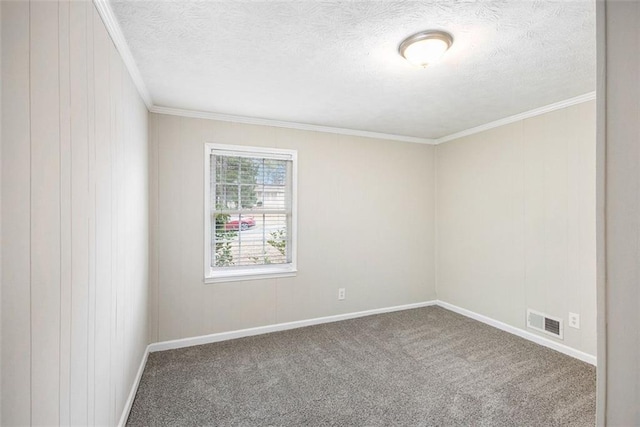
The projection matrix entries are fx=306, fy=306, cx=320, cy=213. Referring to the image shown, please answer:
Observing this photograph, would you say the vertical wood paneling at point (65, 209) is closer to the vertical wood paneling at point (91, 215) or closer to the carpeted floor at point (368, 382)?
the vertical wood paneling at point (91, 215)

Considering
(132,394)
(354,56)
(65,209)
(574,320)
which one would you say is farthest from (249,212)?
(574,320)

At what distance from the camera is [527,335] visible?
10.7 feet

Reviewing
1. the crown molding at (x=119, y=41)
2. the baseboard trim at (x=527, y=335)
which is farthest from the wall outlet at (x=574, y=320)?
the crown molding at (x=119, y=41)

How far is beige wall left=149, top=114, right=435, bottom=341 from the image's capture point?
10.1 feet

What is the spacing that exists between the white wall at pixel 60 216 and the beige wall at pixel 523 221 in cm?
370

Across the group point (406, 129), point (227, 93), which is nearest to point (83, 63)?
point (227, 93)

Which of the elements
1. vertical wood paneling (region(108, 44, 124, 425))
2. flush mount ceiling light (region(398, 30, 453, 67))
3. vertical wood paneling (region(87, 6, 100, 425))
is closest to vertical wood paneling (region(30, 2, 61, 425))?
vertical wood paneling (region(87, 6, 100, 425))

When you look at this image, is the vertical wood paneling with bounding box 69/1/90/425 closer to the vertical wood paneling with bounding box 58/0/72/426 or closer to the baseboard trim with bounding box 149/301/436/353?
the vertical wood paneling with bounding box 58/0/72/426

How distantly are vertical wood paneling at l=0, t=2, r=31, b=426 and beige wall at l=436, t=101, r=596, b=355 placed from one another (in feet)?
12.3

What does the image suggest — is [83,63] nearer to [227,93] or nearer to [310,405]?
[227,93]

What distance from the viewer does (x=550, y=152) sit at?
10.00 ft

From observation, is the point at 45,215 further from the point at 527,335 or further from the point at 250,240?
the point at 527,335

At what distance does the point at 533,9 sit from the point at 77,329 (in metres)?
2.56

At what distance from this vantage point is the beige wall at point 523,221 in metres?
2.81
